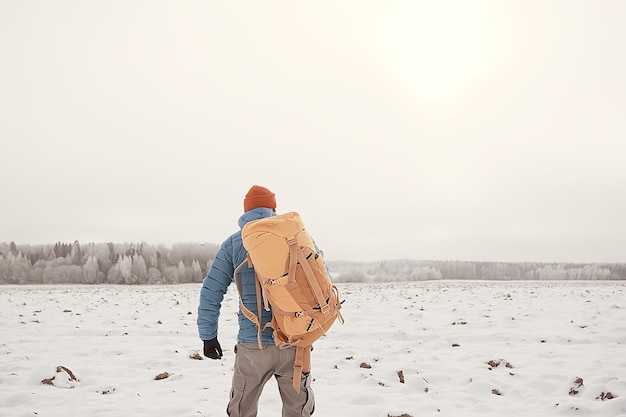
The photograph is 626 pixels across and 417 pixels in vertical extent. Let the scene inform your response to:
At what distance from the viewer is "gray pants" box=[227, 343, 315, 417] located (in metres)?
3.58

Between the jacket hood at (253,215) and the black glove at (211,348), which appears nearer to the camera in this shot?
the jacket hood at (253,215)

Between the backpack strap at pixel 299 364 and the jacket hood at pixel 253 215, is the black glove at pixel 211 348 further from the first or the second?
the jacket hood at pixel 253 215

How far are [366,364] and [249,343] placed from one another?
Result: 4.70m

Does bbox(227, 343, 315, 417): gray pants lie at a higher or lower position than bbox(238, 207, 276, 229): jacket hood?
lower

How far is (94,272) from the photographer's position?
49938 mm

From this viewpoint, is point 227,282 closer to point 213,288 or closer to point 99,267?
point 213,288

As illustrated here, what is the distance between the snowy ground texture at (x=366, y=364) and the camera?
18.7 ft

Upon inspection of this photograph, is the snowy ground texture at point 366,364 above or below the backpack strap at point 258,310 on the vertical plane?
below

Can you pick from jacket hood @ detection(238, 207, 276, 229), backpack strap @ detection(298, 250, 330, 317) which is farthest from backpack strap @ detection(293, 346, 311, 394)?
jacket hood @ detection(238, 207, 276, 229)

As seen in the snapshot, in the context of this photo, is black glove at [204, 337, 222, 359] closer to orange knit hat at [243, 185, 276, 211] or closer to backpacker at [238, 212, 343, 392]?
backpacker at [238, 212, 343, 392]

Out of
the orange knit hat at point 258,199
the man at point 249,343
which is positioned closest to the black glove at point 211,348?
the man at point 249,343

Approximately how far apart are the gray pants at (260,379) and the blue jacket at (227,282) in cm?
14

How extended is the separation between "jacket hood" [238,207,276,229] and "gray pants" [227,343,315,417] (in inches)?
41.6

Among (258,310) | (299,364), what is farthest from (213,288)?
(299,364)
